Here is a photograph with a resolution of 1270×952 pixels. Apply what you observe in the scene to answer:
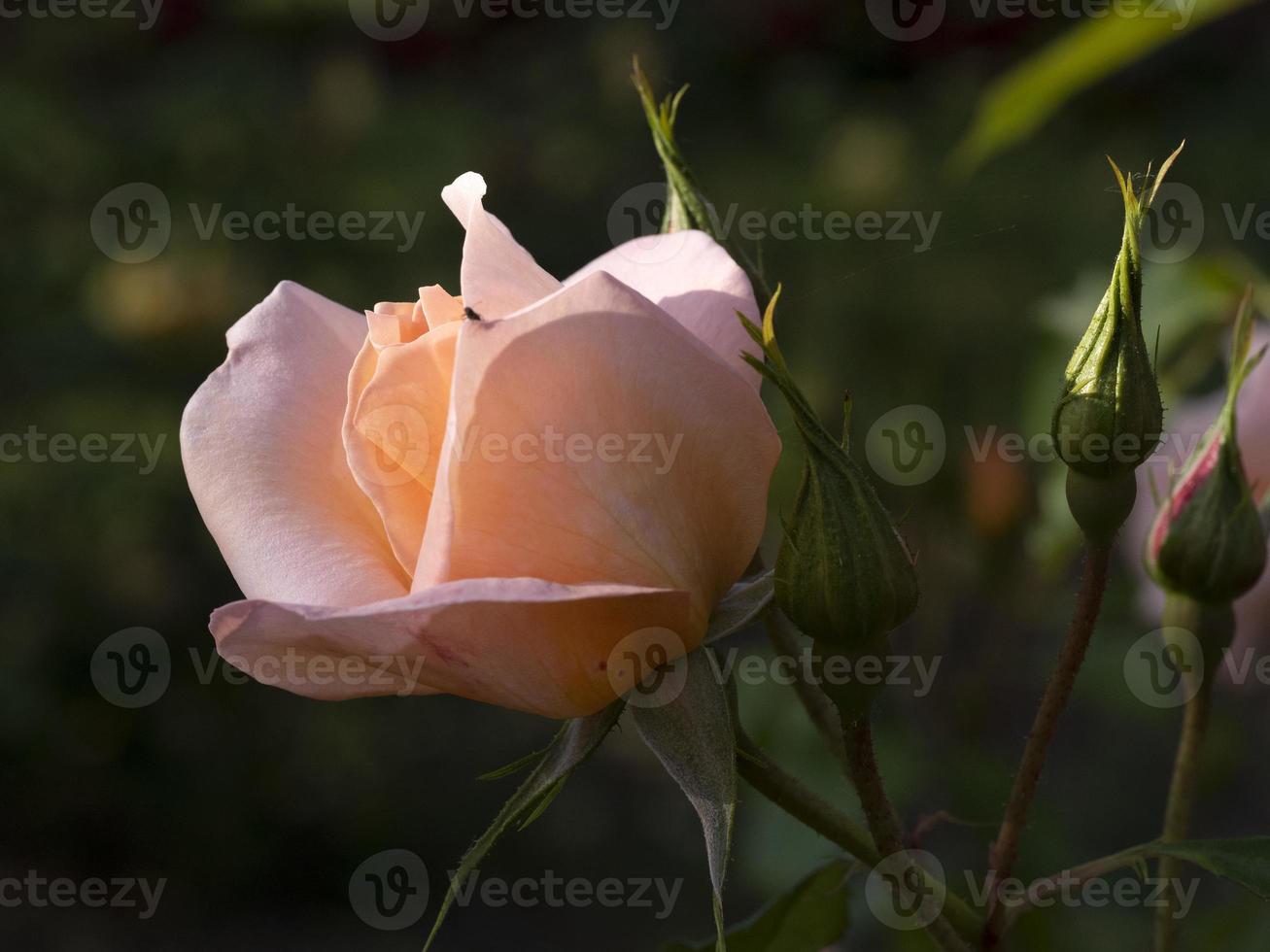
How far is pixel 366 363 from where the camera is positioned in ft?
1.87

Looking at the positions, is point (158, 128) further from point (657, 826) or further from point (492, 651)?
point (492, 651)

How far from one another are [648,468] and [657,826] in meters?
2.37

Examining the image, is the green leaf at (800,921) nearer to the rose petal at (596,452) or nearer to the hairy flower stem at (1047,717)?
the hairy flower stem at (1047,717)

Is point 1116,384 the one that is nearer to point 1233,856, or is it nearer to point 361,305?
point 1233,856

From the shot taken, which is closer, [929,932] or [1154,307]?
[929,932]

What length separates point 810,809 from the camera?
58 cm

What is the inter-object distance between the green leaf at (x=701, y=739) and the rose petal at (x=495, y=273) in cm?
16

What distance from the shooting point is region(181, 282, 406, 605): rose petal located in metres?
0.58

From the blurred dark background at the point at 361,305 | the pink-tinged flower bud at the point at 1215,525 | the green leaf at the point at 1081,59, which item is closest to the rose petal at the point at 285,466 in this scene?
the pink-tinged flower bud at the point at 1215,525

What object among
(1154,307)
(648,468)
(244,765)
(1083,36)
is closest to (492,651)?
(648,468)

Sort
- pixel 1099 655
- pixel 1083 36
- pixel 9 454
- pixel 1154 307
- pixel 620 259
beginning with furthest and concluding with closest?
pixel 9 454
pixel 1099 655
pixel 1154 307
pixel 1083 36
pixel 620 259

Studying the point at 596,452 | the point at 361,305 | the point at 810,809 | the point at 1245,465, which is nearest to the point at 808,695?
the point at 810,809

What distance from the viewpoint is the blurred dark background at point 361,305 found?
2225mm

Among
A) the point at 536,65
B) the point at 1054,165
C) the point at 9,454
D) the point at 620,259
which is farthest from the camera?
the point at 536,65
